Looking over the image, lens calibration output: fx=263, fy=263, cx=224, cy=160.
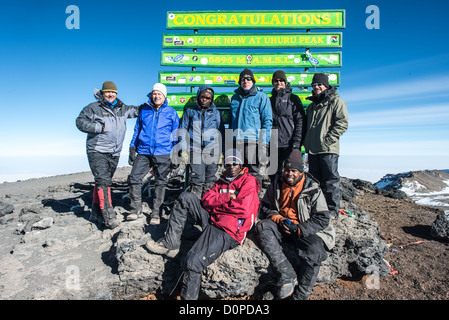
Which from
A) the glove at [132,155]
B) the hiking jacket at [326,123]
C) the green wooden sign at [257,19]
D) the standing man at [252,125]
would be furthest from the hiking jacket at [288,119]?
the glove at [132,155]

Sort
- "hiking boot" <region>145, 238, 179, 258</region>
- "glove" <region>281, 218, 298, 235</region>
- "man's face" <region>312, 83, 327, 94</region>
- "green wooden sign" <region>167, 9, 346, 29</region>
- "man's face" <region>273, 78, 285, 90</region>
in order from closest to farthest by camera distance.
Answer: "glove" <region>281, 218, 298, 235</region>
"hiking boot" <region>145, 238, 179, 258</region>
"man's face" <region>312, 83, 327, 94</region>
"man's face" <region>273, 78, 285, 90</region>
"green wooden sign" <region>167, 9, 346, 29</region>

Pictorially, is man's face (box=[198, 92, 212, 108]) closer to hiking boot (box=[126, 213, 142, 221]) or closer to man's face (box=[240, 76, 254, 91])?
man's face (box=[240, 76, 254, 91])

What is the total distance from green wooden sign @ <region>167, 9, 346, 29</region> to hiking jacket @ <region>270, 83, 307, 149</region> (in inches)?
112

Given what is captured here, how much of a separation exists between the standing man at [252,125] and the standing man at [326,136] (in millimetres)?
975

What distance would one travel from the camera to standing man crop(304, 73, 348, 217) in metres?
5.29

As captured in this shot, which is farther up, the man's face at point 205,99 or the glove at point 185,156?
the man's face at point 205,99

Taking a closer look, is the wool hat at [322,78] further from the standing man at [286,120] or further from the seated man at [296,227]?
the seated man at [296,227]

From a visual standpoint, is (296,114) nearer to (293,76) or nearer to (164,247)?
(293,76)

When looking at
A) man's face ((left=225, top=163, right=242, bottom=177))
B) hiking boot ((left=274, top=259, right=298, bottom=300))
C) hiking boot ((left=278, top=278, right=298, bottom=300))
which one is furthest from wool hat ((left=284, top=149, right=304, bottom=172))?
hiking boot ((left=278, top=278, right=298, bottom=300))

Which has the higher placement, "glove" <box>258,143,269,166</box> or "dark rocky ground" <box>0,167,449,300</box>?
"glove" <box>258,143,269,166</box>

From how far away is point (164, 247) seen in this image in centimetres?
Answer: 456

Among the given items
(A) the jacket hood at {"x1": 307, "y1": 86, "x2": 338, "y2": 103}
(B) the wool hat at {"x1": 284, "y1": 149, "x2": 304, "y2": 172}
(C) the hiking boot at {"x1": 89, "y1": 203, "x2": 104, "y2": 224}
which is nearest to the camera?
(B) the wool hat at {"x1": 284, "y1": 149, "x2": 304, "y2": 172}

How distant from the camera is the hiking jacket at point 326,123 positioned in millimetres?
5277

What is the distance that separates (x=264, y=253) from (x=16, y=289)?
4179 mm
